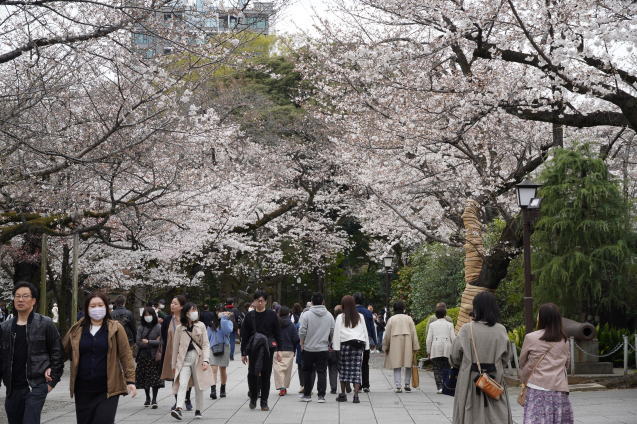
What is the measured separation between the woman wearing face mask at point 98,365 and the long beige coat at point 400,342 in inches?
330

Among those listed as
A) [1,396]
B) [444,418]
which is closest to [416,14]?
[444,418]

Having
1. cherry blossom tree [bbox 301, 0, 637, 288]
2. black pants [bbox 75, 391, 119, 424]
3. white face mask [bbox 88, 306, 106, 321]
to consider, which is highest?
cherry blossom tree [bbox 301, 0, 637, 288]

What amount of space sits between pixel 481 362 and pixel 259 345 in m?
5.63

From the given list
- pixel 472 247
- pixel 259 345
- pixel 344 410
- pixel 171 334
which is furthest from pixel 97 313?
pixel 472 247

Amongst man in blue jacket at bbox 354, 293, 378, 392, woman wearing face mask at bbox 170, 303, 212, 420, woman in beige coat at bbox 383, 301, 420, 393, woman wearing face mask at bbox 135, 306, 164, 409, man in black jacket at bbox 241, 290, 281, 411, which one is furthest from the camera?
man in blue jacket at bbox 354, 293, 378, 392

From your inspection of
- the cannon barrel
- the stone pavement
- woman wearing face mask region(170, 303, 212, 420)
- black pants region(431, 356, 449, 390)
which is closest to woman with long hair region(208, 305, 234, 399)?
the stone pavement

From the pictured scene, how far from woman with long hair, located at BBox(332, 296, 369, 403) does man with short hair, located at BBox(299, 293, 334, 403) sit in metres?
0.20

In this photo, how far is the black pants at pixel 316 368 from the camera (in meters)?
14.0

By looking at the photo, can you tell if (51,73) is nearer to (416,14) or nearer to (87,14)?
(87,14)

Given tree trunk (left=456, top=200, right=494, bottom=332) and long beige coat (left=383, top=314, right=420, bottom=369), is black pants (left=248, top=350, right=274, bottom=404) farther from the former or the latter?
tree trunk (left=456, top=200, right=494, bottom=332)

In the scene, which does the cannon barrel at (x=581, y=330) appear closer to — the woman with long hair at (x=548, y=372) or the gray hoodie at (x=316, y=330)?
the gray hoodie at (x=316, y=330)

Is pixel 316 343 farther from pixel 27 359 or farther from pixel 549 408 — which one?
pixel 27 359

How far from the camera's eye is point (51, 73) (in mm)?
12500

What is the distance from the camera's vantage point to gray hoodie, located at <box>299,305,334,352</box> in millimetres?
14023
